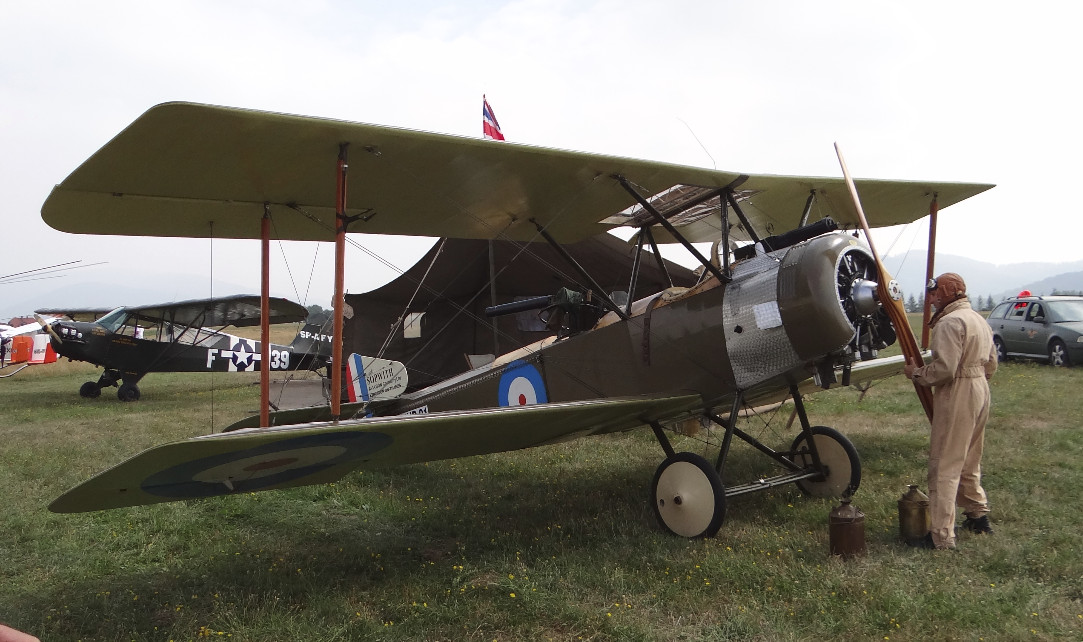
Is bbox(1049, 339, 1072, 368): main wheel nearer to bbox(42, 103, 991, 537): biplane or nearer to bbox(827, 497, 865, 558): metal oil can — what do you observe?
bbox(42, 103, 991, 537): biplane

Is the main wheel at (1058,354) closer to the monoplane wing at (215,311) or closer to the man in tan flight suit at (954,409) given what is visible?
the man in tan flight suit at (954,409)

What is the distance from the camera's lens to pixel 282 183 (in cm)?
440

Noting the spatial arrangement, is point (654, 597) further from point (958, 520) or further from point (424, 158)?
point (424, 158)

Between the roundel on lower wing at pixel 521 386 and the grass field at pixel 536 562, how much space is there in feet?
2.69

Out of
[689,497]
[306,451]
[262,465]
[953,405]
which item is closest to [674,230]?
[689,497]

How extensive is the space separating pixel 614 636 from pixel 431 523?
2300 mm

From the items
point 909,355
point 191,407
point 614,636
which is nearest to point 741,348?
point 909,355

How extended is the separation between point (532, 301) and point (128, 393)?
12341 mm

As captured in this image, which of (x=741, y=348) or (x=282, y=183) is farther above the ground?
(x=282, y=183)

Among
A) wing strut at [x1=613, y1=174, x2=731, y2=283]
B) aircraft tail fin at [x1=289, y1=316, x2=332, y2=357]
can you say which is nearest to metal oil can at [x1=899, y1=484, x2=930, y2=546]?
wing strut at [x1=613, y1=174, x2=731, y2=283]

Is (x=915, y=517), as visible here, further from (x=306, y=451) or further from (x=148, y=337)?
(x=148, y=337)

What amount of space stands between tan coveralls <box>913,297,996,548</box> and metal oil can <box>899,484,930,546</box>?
0.05 m

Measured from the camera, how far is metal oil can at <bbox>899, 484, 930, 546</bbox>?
3.92 m

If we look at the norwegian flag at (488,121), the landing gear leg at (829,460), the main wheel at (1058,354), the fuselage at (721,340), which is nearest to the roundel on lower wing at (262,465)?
the fuselage at (721,340)
